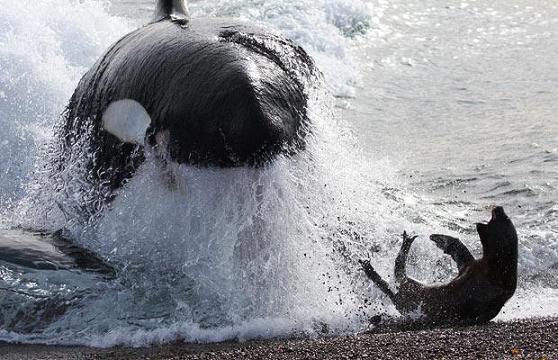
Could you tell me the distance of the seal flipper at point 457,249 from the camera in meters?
6.34

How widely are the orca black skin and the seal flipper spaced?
1.06 metres

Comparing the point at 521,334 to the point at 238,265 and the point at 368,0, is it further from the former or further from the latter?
the point at 368,0

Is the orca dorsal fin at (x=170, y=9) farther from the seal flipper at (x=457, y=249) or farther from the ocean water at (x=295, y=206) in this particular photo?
the seal flipper at (x=457, y=249)

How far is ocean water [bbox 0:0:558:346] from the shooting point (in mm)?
6262

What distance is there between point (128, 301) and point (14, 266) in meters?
0.79

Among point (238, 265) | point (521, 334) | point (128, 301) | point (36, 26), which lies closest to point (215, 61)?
point (238, 265)

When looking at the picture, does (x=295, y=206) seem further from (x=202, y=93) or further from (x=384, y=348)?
(x=384, y=348)

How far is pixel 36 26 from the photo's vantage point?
15.9 m

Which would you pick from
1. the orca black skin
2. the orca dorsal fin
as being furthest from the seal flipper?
the orca dorsal fin

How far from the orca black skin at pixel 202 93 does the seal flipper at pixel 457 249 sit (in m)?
1.06

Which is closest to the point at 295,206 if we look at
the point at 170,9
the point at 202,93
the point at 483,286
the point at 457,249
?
the point at 202,93

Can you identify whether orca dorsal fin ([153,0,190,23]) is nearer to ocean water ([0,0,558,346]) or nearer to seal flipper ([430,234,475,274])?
ocean water ([0,0,558,346])

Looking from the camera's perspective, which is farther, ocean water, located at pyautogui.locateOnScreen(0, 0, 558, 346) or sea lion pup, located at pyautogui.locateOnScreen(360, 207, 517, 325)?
ocean water, located at pyautogui.locateOnScreen(0, 0, 558, 346)

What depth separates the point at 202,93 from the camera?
6.06m
